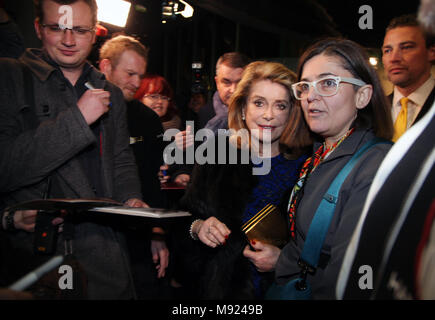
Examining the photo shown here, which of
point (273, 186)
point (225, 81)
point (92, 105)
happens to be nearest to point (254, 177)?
point (273, 186)

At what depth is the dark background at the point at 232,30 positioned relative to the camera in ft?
13.6

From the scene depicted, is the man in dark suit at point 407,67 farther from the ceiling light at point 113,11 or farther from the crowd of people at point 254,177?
the ceiling light at point 113,11

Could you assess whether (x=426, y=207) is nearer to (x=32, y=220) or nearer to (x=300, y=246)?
(x=300, y=246)

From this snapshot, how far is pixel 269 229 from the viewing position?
147 cm

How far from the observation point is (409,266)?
54cm

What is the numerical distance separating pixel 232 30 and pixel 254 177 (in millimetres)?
6321

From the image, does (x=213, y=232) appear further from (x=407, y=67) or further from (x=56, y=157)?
(x=407, y=67)

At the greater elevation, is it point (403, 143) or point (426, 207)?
point (403, 143)

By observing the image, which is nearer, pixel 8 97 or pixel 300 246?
pixel 8 97

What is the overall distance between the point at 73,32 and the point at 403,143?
4.50 feet

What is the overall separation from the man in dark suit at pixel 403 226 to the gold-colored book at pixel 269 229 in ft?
2.72

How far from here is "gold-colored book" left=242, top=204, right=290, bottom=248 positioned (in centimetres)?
146
